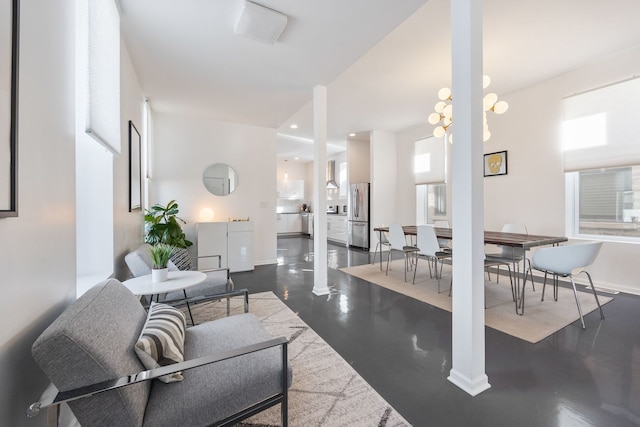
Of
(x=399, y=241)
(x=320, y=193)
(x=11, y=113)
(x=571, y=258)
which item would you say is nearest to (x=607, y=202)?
(x=571, y=258)

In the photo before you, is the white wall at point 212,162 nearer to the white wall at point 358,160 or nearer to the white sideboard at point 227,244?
the white sideboard at point 227,244

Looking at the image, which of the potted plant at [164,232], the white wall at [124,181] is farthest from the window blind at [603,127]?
the potted plant at [164,232]

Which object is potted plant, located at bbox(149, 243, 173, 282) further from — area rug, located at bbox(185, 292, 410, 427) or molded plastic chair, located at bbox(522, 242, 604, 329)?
molded plastic chair, located at bbox(522, 242, 604, 329)

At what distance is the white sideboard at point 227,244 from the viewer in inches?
171

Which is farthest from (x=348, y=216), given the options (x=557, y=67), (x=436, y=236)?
(x=557, y=67)

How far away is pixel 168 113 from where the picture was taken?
441 cm

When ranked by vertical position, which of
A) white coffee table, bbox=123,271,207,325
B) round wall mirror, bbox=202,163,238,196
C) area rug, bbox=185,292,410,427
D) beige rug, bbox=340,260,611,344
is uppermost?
round wall mirror, bbox=202,163,238,196

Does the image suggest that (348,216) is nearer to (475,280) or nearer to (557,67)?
(557,67)

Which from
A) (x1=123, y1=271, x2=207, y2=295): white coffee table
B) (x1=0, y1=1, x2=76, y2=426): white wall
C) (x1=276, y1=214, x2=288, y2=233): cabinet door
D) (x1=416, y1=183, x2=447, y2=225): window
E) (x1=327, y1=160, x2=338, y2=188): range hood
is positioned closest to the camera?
(x1=0, y1=1, x2=76, y2=426): white wall

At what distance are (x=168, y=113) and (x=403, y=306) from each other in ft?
15.3

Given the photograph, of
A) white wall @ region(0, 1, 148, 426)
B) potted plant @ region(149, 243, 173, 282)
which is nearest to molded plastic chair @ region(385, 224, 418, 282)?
potted plant @ region(149, 243, 173, 282)

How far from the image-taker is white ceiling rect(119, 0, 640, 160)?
209cm

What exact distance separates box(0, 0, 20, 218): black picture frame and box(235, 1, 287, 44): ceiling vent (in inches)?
56.8

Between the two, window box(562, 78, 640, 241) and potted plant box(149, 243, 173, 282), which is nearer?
potted plant box(149, 243, 173, 282)
